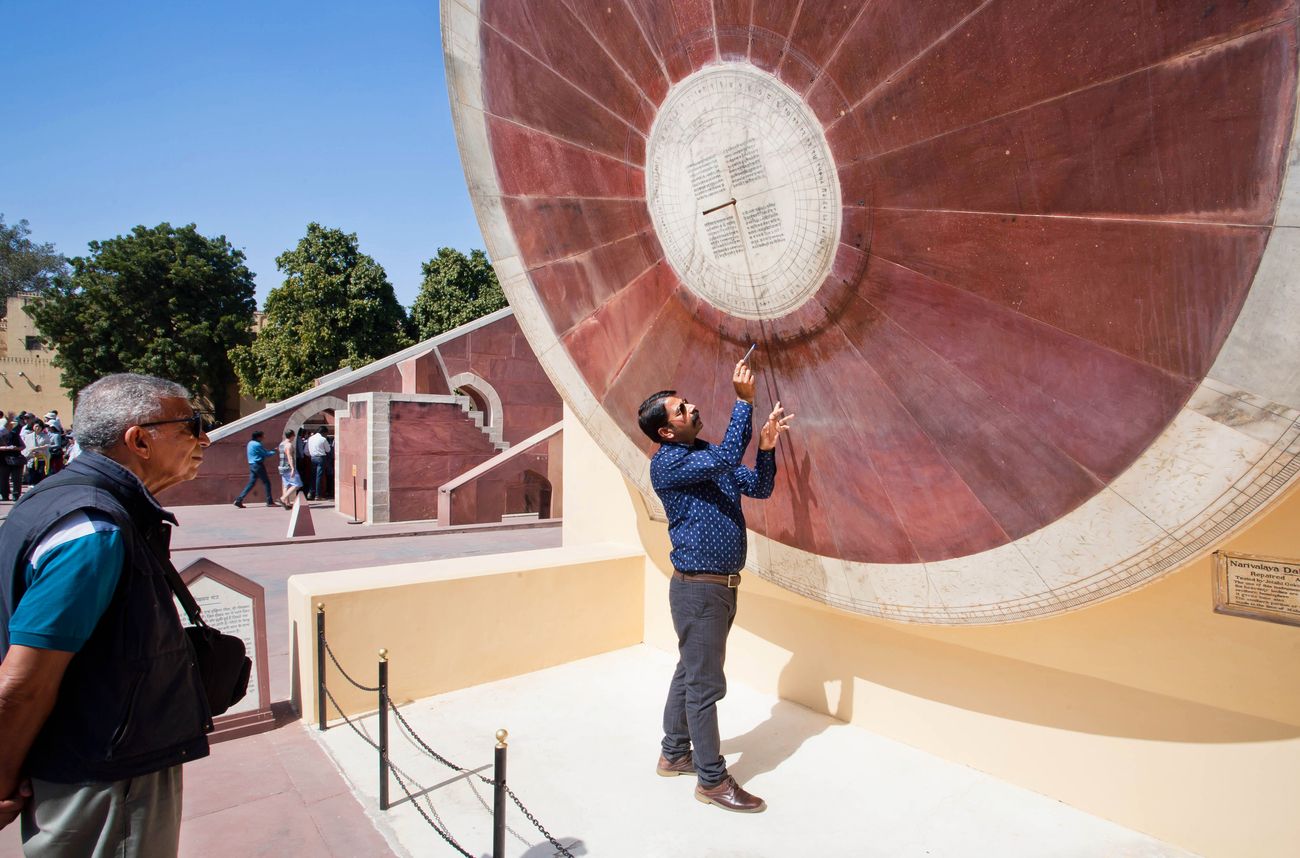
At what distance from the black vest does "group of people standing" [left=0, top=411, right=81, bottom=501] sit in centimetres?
1431

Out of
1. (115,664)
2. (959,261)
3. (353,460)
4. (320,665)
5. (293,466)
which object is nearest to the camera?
(115,664)

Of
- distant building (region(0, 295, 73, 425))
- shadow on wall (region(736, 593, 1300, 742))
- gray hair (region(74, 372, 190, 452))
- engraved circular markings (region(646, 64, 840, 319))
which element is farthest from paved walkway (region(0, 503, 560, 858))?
distant building (region(0, 295, 73, 425))

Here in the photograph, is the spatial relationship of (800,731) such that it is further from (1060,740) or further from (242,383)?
(242,383)

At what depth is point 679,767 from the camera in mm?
3438

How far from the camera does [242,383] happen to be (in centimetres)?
2881

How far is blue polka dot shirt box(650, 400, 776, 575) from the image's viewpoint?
3.01m

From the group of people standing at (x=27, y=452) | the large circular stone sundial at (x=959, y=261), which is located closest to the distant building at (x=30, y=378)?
the group of people standing at (x=27, y=452)

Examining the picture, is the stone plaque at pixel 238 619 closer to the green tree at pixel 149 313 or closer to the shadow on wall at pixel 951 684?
the shadow on wall at pixel 951 684

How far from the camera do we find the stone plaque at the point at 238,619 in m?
4.06

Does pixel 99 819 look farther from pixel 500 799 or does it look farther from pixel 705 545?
pixel 705 545

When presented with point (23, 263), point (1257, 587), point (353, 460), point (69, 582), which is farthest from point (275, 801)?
Answer: point (23, 263)

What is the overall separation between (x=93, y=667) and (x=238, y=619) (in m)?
2.67

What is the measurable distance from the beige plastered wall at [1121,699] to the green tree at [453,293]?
2542 cm

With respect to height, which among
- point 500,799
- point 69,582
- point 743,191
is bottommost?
point 500,799
